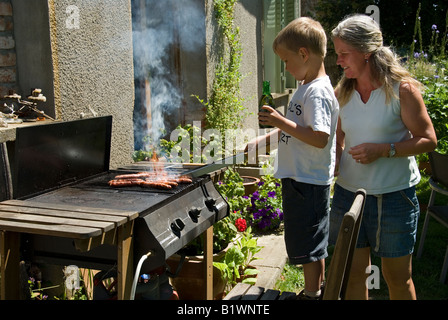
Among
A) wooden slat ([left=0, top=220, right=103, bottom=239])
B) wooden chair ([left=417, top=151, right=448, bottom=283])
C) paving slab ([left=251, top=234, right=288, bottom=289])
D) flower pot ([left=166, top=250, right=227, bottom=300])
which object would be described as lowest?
paving slab ([left=251, top=234, right=288, bottom=289])

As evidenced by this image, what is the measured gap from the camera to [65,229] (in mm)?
2160

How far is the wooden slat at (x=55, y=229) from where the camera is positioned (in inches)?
83.7

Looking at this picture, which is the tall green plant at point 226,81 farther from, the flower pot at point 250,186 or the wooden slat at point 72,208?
the wooden slat at point 72,208

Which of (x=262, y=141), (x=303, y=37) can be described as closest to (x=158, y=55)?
(x=262, y=141)

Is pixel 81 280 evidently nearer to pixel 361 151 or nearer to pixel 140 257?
pixel 140 257

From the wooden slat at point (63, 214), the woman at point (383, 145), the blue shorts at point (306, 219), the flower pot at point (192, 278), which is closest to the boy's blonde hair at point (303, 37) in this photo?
the woman at point (383, 145)

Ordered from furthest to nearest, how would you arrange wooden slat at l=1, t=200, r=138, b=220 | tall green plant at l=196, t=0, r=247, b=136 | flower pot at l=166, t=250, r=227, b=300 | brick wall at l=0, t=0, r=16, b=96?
tall green plant at l=196, t=0, r=247, b=136 → flower pot at l=166, t=250, r=227, b=300 → brick wall at l=0, t=0, r=16, b=96 → wooden slat at l=1, t=200, r=138, b=220

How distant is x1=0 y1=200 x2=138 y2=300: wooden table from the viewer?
2191mm

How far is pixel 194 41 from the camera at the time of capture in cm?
629

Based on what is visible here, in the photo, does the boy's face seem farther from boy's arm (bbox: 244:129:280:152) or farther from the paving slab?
the paving slab

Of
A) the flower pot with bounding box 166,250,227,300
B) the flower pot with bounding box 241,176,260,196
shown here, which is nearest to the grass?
the flower pot with bounding box 166,250,227,300

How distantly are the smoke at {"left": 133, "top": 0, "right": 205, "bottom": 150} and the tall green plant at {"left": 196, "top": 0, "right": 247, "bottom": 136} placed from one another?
0.40 meters

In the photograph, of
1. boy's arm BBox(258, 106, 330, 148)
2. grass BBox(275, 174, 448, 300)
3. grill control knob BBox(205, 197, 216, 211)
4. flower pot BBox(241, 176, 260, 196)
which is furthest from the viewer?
flower pot BBox(241, 176, 260, 196)
